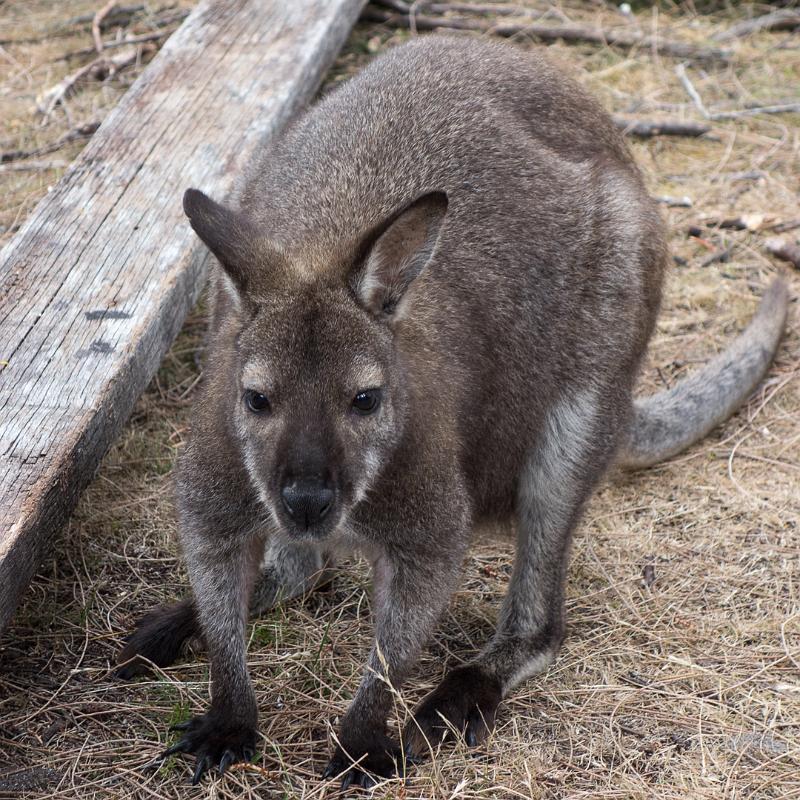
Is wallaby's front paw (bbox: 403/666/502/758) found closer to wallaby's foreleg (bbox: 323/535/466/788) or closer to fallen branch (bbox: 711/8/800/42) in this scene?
wallaby's foreleg (bbox: 323/535/466/788)

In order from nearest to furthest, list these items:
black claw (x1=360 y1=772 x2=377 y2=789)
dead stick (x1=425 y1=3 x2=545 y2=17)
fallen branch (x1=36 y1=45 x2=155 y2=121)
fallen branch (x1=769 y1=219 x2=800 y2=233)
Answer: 1. black claw (x1=360 y1=772 x2=377 y2=789)
2. fallen branch (x1=769 y1=219 x2=800 y2=233)
3. fallen branch (x1=36 y1=45 x2=155 y2=121)
4. dead stick (x1=425 y1=3 x2=545 y2=17)

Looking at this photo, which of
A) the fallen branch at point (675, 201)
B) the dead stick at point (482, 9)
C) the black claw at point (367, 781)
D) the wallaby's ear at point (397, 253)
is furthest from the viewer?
the dead stick at point (482, 9)


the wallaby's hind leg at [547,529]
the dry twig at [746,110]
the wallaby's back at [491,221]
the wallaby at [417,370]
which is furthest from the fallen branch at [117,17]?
the wallaby's hind leg at [547,529]

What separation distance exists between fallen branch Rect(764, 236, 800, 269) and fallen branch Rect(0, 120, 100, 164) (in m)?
3.66

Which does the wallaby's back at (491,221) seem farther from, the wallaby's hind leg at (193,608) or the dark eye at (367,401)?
the wallaby's hind leg at (193,608)

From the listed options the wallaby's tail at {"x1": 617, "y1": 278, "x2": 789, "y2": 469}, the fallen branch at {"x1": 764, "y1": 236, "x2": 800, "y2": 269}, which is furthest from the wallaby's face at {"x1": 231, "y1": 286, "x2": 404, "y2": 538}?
the fallen branch at {"x1": 764, "y1": 236, "x2": 800, "y2": 269}

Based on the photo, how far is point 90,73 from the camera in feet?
24.6

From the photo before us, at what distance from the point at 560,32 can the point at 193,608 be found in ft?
18.0

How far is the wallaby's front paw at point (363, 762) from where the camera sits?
11.4ft

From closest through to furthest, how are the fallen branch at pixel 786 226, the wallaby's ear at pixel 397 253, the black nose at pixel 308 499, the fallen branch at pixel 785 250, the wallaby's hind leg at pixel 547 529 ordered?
the black nose at pixel 308 499
the wallaby's ear at pixel 397 253
the wallaby's hind leg at pixel 547 529
the fallen branch at pixel 785 250
the fallen branch at pixel 786 226

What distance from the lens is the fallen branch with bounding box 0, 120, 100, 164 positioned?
263 inches

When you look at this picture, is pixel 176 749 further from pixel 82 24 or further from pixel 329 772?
pixel 82 24

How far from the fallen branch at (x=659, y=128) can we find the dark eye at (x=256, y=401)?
4.58m

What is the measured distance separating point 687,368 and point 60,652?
311cm
